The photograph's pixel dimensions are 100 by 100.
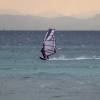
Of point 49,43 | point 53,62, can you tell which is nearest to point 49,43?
point 49,43

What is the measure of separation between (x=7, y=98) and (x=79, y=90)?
4.80 m

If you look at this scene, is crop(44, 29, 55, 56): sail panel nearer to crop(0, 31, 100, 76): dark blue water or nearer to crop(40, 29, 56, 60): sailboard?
crop(40, 29, 56, 60): sailboard

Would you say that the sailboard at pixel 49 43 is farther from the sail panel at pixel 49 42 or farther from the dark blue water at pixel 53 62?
the dark blue water at pixel 53 62

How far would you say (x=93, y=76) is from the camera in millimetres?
36312

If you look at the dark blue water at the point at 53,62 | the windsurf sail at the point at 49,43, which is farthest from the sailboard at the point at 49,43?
the dark blue water at the point at 53,62

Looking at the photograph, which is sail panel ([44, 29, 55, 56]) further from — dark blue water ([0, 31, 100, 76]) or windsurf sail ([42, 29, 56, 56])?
dark blue water ([0, 31, 100, 76])

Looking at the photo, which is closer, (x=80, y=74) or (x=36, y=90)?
(x=36, y=90)

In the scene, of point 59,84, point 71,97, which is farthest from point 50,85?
point 71,97

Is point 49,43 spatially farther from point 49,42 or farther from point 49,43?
point 49,42

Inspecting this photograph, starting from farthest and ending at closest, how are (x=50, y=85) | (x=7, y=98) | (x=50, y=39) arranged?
(x=50, y=39) < (x=50, y=85) < (x=7, y=98)

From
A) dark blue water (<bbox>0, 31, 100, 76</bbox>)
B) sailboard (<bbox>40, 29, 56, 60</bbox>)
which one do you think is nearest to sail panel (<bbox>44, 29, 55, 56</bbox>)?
sailboard (<bbox>40, 29, 56, 60</bbox>)

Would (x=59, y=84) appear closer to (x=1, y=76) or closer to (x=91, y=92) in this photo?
(x=91, y=92)

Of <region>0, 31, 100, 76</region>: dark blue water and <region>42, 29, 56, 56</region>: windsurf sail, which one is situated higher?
<region>42, 29, 56, 56</region>: windsurf sail

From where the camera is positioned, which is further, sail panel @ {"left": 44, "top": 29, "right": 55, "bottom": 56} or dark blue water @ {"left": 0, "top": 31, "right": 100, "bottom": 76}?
sail panel @ {"left": 44, "top": 29, "right": 55, "bottom": 56}
